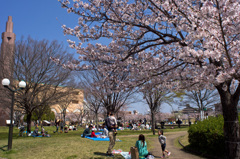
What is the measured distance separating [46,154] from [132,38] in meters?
6.12

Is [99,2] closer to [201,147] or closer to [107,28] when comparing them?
[107,28]

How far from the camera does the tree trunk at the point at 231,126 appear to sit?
6.39 metres

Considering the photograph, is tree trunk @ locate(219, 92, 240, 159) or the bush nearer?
tree trunk @ locate(219, 92, 240, 159)

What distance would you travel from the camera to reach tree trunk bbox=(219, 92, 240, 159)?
252 inches

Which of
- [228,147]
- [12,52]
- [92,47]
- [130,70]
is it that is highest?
[12,52]

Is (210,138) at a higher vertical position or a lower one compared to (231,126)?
lower

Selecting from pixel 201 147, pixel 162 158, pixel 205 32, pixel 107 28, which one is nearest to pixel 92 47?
pixel 107 28

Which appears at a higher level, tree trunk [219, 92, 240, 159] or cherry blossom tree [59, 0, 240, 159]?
cherry blossom tree [59, 0, 240, 159]

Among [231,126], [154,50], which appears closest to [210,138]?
[231,126]

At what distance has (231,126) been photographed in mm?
6516

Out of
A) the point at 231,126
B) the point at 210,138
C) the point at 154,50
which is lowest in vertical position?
the point at 210,138

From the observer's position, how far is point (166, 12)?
280 inches

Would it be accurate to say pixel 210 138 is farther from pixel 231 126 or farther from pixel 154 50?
pixel 154 50

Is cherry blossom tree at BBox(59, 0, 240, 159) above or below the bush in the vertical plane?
above
